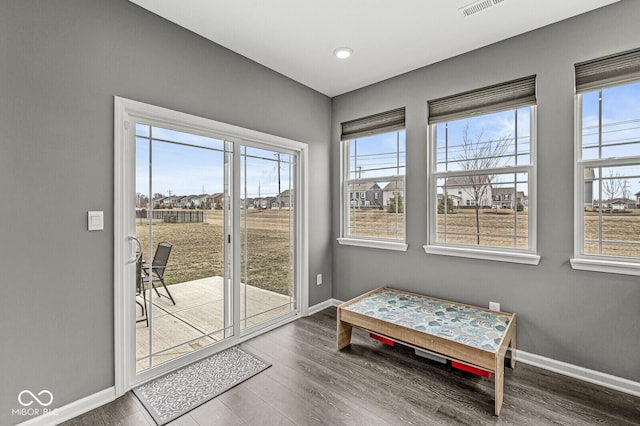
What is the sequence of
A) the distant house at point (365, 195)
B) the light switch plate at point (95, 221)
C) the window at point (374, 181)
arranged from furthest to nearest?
1. the distant house at point (365, 195)
2. the window at point (374, 181)
3. the light switch plate at point (95, 221)

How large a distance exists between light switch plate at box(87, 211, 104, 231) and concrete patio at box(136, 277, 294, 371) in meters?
0.61

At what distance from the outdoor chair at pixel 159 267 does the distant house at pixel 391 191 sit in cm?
225

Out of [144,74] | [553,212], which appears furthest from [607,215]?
[144,74]

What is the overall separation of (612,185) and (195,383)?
337 centimetres

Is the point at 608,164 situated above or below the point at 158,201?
above

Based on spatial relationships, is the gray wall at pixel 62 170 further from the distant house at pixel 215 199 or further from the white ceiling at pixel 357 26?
the distant house at pixel 215 199

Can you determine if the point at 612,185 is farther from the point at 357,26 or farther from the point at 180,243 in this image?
the point at 180,243

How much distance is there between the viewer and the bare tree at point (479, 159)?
2.68 m

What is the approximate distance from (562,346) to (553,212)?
1.04m

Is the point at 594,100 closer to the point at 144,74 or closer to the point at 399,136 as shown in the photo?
the point at 399,136

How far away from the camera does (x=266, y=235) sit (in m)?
3.14

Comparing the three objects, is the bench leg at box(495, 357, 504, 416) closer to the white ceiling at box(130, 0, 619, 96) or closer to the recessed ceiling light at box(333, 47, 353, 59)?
the white ceiling at box(130, 0, 619, 96)

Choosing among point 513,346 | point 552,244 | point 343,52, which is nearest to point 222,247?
point 343,52

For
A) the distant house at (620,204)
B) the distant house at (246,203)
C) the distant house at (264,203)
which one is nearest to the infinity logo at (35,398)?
the distant house at (246,203)
